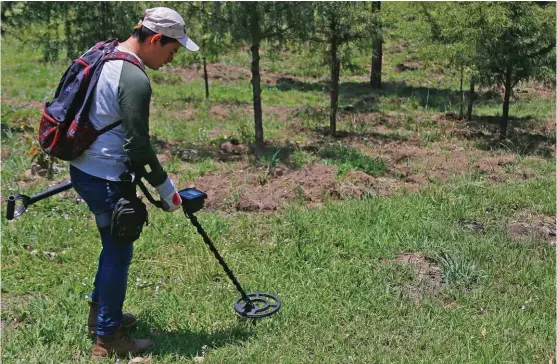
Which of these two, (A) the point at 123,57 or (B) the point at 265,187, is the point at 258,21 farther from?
(A) the point at 123,57

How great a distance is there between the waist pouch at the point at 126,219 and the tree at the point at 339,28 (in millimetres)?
7269

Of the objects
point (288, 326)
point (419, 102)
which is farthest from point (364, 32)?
point (288, 326)

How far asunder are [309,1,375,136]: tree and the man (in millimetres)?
6930

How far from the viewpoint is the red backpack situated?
3262 millimetres

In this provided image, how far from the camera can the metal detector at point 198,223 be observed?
355 cm

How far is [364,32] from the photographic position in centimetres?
1070

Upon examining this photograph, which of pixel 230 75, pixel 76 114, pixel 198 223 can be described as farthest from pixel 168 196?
pixel 230 75

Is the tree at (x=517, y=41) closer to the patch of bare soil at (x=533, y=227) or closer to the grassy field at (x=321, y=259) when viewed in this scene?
the grassy field at (x=321, y=259)

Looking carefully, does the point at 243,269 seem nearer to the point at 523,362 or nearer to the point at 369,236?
the point at 369,236

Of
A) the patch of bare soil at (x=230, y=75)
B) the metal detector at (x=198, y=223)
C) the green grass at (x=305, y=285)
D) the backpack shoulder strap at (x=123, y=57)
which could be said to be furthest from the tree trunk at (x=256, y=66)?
the patch of bare soil at (x=230, y=75)

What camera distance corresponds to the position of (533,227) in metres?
5.93

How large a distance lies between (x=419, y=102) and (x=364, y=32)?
5616 mm

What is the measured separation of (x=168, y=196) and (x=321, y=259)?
2083 millimetres

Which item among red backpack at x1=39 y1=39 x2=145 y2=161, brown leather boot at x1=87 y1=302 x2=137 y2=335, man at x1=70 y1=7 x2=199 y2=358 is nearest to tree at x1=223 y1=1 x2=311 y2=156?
brown leather boot at x1=87 y1=302 x2=137 y2=335
